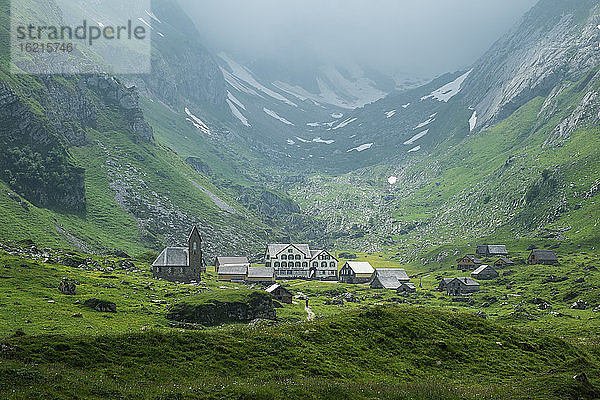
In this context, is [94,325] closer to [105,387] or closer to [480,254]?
[105,387]

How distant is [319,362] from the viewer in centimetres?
3469

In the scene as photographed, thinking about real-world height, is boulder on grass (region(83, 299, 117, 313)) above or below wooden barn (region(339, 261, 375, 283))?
above

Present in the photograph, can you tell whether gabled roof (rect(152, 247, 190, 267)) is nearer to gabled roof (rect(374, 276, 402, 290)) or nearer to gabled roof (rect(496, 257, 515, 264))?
gabled roof (rect(374, 276, 402, 290))

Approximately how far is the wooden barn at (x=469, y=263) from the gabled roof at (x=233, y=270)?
71617 mm

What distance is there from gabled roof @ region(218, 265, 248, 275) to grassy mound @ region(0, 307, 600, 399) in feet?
304

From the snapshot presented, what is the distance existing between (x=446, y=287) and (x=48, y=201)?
131m

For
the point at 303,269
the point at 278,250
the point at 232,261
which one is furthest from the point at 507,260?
the point at 232,261

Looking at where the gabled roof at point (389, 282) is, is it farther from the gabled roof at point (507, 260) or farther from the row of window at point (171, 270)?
the row of window at point (171, 270)

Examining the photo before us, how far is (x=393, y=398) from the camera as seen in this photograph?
27641 mm

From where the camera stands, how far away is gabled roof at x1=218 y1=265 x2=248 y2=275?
134250 mm

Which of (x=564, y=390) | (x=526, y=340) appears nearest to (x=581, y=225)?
(x=526, y=340)

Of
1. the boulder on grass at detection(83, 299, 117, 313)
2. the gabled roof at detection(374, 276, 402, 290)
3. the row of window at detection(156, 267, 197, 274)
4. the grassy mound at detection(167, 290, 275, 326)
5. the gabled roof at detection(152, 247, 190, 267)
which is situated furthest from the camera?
the gabled roof at detection(374, 276, 402, 290)

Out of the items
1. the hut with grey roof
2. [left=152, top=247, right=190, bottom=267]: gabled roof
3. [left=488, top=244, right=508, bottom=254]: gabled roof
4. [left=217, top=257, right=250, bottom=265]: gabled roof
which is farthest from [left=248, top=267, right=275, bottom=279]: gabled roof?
[left=488, top=244, right=508, bottom=254]: gabled roof

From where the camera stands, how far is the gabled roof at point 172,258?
101250mm
